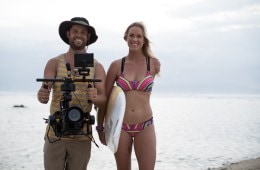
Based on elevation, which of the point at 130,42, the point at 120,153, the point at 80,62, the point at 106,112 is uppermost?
the point at 130,42

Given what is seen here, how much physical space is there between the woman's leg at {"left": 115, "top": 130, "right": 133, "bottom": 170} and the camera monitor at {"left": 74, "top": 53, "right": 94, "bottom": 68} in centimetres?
118

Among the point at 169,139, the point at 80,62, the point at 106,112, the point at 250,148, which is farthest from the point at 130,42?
the point at 169,139

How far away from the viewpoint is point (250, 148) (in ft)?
32.8

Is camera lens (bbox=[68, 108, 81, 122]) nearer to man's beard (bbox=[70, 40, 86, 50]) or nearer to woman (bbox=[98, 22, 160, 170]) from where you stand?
man's beard (bbox=[70, 40, 86, 50])

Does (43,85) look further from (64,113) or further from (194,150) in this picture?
(194,150)

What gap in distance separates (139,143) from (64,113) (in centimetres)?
125

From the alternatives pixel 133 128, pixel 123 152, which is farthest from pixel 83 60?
pixel 123 152

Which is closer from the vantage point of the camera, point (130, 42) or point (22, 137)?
point (130, 42)

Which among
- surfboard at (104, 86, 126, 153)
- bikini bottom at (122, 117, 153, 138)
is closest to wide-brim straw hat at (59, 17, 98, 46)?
surfboard at (104, 86, 126, 153)

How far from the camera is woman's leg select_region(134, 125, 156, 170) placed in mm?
3805

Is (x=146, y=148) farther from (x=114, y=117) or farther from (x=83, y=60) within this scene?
(x=83, y=60)

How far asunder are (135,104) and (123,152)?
55cm

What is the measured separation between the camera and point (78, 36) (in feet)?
11.3

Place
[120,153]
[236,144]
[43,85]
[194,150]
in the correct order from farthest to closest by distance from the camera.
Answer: [236,144], [194,150], [120,153], [43,85]
